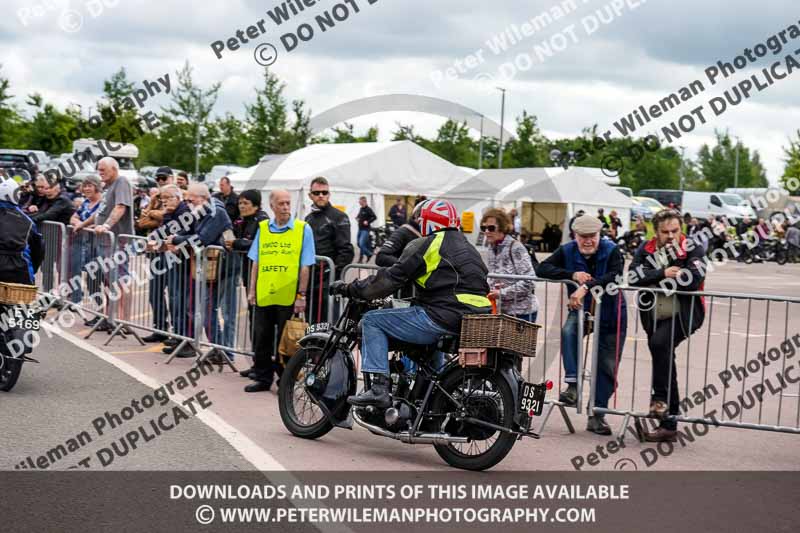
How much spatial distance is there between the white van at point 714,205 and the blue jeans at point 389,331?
52.3 metres

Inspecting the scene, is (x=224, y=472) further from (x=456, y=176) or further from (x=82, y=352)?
(x=456, y=176)

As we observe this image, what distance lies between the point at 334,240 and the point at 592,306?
9.98 ft

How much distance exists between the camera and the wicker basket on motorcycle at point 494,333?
21.6 feet

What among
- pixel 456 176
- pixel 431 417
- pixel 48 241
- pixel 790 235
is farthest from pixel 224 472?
pixel 790 235

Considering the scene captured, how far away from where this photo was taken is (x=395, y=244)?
8727 millimetres

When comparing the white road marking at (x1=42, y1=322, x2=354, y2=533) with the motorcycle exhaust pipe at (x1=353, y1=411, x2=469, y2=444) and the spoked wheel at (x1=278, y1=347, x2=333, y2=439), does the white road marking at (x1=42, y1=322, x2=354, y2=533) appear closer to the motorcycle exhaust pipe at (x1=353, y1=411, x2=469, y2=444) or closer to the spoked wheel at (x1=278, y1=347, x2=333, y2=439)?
the spoked wheel at (x1=278, y1=347, x2=333, y2=439)

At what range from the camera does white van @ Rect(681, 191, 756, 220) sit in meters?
57.0

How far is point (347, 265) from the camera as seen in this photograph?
999 cm

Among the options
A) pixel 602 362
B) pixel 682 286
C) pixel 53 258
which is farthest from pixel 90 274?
pixel 682 286

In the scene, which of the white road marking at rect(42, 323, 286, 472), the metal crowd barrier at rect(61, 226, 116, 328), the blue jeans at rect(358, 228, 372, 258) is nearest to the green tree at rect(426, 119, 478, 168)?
the blue jeans at rect(358, 228, 372, 258)

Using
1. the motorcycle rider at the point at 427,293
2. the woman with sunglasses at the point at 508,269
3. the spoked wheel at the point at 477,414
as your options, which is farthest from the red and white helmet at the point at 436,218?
the woman with sunglasses at the point at 508,269

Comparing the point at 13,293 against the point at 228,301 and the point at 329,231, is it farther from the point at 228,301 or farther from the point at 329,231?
the point at 329,231

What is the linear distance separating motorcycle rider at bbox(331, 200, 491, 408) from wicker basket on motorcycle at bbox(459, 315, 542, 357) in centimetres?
28

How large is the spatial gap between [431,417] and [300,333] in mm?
2249
